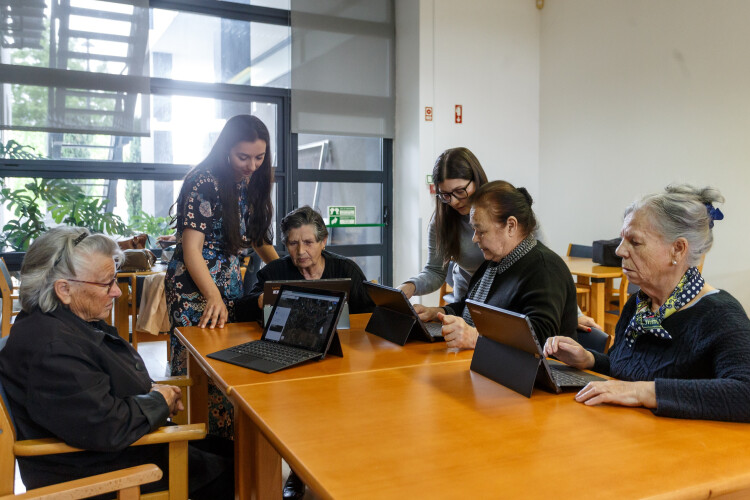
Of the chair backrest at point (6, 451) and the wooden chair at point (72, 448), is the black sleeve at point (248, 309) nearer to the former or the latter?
the wooden chair at point (72, 448)

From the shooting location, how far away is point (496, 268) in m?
2.24

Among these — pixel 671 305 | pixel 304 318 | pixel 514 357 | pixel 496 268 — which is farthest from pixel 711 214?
pixel 304 318

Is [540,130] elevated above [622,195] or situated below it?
above

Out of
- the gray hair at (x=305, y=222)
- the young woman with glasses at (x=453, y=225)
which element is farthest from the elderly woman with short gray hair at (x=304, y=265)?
the young woman with glasses at (x=453, y=225)

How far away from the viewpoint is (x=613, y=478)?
1079 mm

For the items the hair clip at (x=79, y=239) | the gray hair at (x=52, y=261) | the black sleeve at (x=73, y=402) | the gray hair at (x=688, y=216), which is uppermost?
the gray hair at (x=688, y=216)

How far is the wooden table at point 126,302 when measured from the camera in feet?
15.3

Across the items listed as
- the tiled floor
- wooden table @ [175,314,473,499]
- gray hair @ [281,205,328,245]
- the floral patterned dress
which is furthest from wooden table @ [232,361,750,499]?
the tiled floor

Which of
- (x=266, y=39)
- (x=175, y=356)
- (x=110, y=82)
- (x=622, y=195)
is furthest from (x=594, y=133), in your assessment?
(x=175, y=356)

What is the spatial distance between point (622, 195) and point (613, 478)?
190 inches

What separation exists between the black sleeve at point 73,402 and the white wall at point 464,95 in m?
4.47

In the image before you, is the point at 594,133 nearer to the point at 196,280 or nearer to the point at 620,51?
the point at 620,51

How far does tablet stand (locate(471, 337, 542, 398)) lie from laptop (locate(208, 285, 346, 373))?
1.51 feet

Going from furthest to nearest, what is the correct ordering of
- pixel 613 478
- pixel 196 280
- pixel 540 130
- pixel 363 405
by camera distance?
pixel 540 130 → pixel 196 280 → pixel 363 405 → pixel 613 478
